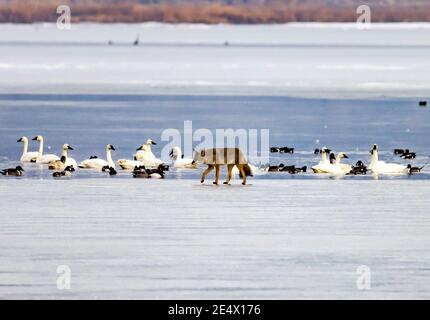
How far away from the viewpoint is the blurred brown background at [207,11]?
14200 centimetres

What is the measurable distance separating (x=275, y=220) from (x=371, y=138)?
8167mm

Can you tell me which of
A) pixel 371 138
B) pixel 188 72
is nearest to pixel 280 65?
pixel 188 72

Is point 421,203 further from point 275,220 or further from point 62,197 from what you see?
point 62,197

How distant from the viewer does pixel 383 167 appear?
14344mm

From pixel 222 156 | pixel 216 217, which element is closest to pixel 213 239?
pixel 216 217

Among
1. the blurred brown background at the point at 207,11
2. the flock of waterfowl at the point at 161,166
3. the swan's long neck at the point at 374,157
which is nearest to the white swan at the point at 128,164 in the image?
the flock of waterfowl at the point at 161,166

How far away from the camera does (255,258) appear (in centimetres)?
905

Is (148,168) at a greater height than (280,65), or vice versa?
(280,65)

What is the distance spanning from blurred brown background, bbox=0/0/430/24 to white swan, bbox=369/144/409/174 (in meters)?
126

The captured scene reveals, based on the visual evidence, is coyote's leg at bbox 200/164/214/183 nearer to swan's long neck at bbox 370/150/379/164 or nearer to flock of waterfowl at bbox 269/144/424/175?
flock of waterfowl at bbox 269/144/424/175

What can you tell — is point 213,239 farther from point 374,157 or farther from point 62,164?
point 62,164

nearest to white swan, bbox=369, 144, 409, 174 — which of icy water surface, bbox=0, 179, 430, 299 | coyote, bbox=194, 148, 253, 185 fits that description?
icy water surface, bbox=0, 179, 430, 299

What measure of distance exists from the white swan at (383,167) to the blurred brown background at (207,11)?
126 metres

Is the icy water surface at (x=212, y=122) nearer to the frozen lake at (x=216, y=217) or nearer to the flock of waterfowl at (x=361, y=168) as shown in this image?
the frozen lake at (x=216, y=217)
